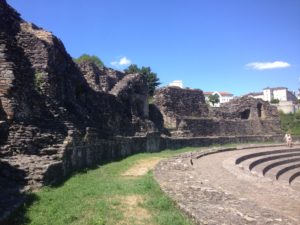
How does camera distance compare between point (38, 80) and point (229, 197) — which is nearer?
point (229, 197)

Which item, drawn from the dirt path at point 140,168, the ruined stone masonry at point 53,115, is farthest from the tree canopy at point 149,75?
the dirt path at point 140,168

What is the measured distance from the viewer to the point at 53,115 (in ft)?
42.3

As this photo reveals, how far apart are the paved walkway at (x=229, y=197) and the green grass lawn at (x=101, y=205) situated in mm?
306

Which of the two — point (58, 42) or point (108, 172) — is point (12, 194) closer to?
point (108, 172)

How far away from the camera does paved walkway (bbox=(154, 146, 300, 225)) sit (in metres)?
5.72

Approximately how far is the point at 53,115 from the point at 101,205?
257 inches

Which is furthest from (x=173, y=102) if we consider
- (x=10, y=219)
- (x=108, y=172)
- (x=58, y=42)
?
(x=10, y=219)

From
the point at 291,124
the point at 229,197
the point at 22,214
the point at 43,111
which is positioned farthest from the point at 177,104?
→ the point at 22,214

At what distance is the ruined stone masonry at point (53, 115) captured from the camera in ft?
30.7

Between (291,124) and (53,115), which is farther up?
(291,124)

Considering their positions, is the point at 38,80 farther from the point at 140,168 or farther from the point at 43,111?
the point at 140,168

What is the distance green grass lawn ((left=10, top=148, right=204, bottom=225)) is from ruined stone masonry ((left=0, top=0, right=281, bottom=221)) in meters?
0.37

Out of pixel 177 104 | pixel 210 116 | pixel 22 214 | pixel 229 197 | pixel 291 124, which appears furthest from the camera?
pixel 291 124

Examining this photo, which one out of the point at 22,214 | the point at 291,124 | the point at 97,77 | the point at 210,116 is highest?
the point at 97,77
